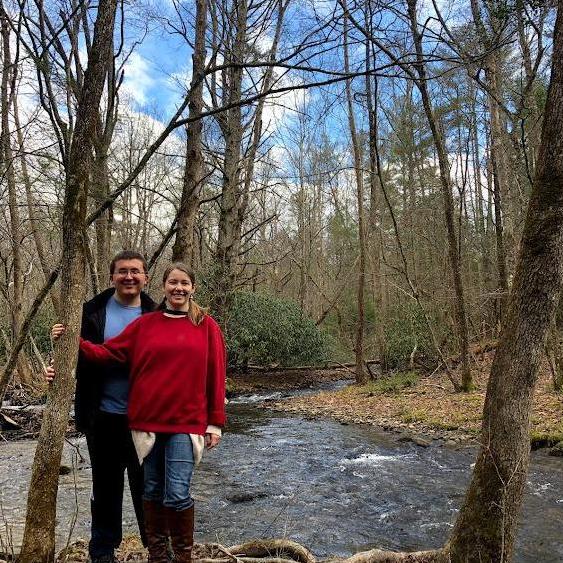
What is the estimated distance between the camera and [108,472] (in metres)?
3.26

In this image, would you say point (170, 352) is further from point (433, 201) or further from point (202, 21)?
point (433, 201)

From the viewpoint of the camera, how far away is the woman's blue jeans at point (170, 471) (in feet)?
9.61

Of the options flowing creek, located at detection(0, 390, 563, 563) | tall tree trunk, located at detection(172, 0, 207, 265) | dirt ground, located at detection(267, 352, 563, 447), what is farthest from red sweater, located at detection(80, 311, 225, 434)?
dirt ground, located at detection(267, 352, 563, 447)

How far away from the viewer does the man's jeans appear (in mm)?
3207

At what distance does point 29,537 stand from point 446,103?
1662 centimetres

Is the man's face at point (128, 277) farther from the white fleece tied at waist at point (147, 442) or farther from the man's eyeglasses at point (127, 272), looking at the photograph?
the white fleece tied at waist at point (147, 442)

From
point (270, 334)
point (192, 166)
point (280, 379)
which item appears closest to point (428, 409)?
point (270, 334)

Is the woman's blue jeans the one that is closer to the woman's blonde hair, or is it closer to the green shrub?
the woman's blonde hair

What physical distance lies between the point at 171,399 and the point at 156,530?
736 mm

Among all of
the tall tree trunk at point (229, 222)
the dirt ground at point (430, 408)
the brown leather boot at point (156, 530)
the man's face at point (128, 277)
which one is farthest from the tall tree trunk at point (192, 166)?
the tall tree trunk at point (229, 222)

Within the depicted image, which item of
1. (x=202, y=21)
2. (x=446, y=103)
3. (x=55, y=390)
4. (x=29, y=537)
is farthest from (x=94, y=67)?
(x=446, y=103)

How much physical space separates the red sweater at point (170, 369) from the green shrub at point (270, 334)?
14.4 metres

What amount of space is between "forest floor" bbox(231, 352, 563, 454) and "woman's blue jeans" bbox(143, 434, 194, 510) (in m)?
6.81

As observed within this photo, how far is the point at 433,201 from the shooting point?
21.8 meters
